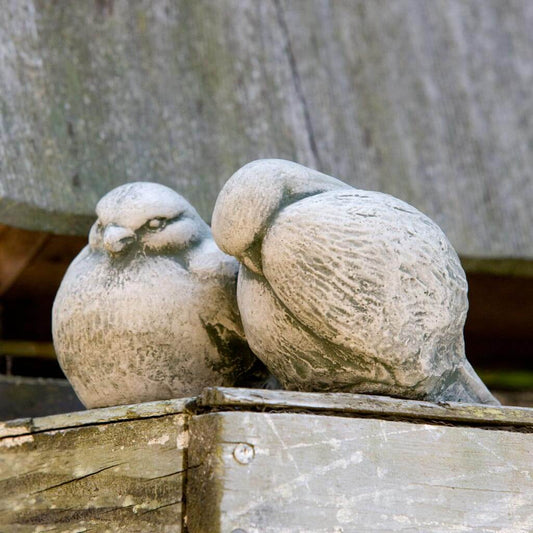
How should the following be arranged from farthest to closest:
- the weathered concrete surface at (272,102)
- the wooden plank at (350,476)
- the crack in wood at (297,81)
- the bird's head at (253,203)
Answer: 1. the crack in wood at (297,81)
2. the weathered concrete surface at (272,102)
3. the bird's head at (253,203)
4. the wooden plank at (350,476)

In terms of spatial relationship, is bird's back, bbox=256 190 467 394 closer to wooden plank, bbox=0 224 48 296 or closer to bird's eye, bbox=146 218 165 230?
bird's eye, bbox=146 218 165 230

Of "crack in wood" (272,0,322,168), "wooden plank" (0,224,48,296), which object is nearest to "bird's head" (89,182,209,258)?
"wooden plank" (0,224,48,296)

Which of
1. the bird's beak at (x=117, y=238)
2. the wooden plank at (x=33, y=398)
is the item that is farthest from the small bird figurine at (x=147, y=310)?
the wooden plank at (x=33, y=398)

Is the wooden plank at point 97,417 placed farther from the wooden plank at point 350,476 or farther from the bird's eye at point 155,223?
the bird's eye at point 155,223

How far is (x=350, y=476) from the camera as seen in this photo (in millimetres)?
654

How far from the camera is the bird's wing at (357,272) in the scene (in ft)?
2.35

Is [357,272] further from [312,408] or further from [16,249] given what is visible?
[16,249]

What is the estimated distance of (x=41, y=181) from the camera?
43.1 inches

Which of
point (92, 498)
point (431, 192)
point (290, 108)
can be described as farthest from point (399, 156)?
point (92, 498)

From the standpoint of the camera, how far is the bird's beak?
83cm

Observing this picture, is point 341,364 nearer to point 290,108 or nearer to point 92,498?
point 92,498

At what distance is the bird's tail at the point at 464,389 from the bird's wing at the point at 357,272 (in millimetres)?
67

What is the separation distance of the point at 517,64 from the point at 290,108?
0.44 m

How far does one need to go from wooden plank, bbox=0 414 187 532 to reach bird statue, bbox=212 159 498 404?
0.13 metres
